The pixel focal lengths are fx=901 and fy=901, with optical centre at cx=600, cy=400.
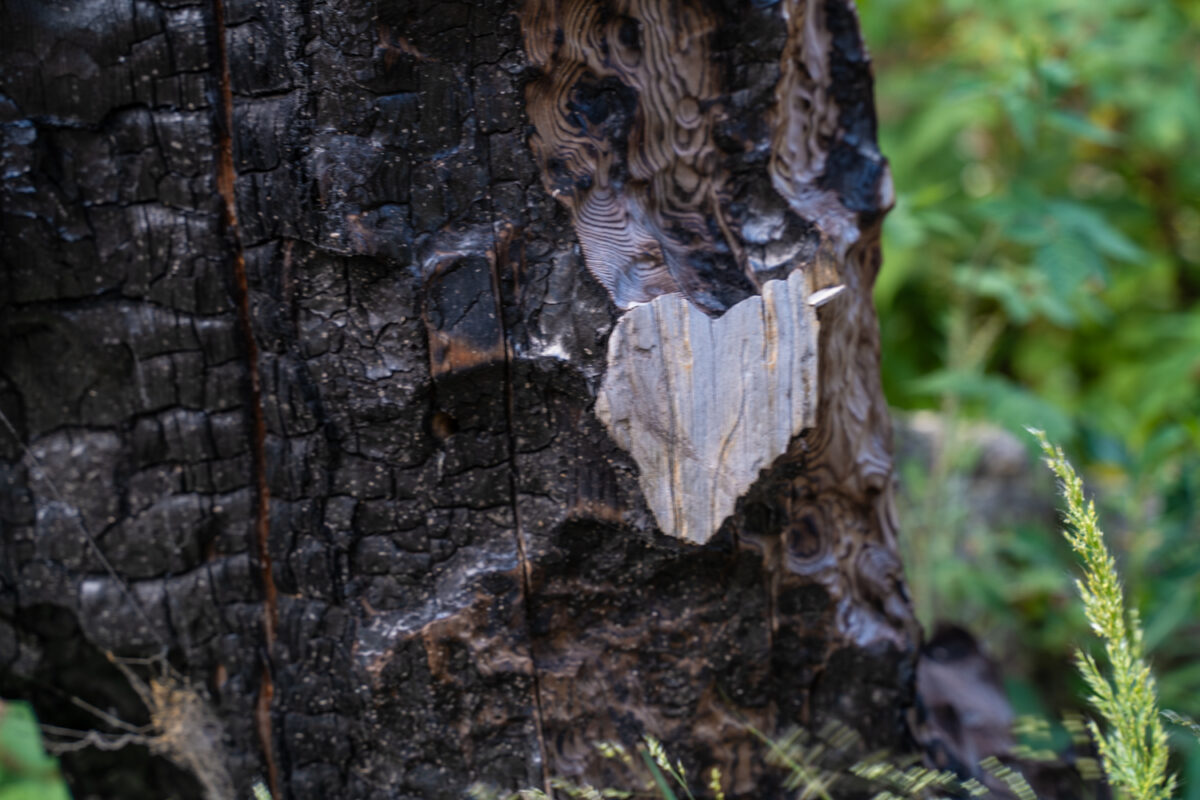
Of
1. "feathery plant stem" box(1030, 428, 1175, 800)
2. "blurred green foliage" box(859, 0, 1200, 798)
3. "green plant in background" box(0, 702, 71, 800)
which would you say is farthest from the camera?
"blurred green foliage" box(859, 0, 1200, 798)

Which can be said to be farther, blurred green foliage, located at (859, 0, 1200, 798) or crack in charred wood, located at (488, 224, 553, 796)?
blurred green foliage, located at (859, 0, 1200, 798)

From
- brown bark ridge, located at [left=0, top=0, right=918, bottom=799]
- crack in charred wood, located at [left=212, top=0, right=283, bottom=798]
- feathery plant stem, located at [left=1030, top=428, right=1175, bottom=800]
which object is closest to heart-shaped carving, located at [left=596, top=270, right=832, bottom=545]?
brown bark ridge, located at [left=0, top=0, right=918, bottom=799]

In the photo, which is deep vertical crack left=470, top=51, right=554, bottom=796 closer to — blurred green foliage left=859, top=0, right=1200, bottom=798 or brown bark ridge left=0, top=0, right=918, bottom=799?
brown bark ridge left=0, top=0, right=918, bottom=799

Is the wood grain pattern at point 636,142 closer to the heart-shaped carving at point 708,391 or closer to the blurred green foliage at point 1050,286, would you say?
the heart-shaped carving at point 708,391

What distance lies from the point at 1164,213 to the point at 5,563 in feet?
15.1

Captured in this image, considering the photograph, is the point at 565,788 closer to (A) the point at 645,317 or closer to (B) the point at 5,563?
(A) the point at 645,317

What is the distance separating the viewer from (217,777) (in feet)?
5.12

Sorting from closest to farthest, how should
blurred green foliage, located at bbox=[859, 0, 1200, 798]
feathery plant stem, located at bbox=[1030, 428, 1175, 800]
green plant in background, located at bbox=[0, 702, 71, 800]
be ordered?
feathery plant stem, located at bbox=[1030, 428, 1175, 800], green plant in background, located at bbox=[0, 702, 71, 800], blurred green foliage, located at bbox=[859, 0, 1200, 798]

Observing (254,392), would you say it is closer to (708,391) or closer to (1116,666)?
(708,391)

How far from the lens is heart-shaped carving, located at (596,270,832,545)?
130cm

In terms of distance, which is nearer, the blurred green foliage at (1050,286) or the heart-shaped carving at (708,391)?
the heart-shaped carving at (708,391)

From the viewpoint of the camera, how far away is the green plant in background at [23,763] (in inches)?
50.0

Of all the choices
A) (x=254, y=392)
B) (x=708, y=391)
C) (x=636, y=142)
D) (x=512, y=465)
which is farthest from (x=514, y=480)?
(x=636, y=142)

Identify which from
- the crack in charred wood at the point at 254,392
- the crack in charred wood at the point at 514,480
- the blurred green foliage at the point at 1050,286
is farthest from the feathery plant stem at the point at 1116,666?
the crack in charred wood at the point at 254,392
